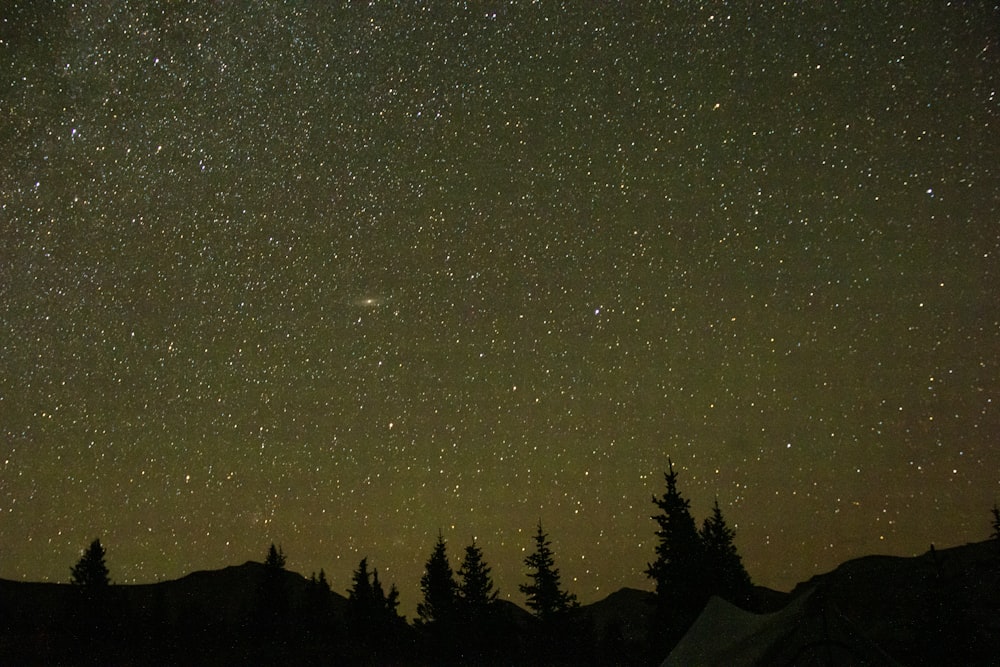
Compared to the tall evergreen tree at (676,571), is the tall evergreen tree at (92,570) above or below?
above

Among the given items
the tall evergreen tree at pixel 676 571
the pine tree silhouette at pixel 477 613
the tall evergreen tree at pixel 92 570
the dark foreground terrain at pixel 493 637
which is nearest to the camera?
the dark foreground terrain at pixel 493 637

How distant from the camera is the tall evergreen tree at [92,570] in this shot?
53062mm

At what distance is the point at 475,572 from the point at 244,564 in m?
163

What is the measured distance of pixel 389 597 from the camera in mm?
53188

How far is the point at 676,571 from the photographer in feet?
80.1

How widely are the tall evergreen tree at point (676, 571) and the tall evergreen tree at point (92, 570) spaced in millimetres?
42449

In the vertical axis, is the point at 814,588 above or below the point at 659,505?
below

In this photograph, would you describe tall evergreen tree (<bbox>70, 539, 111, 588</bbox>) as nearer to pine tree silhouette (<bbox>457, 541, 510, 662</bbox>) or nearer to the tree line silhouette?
the tree line silhouette

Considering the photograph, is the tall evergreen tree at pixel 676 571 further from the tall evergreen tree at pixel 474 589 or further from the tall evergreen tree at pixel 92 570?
the tall evergreen tree at pixel 92 570

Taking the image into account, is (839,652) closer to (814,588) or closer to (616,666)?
(814,588)

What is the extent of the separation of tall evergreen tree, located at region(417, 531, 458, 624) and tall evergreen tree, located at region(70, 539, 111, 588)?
2291 cm

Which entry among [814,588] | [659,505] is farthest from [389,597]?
[814,588]

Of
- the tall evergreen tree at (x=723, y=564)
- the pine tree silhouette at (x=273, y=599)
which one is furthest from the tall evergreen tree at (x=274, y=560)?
the tall evergreen tree at (x=723, y=564)

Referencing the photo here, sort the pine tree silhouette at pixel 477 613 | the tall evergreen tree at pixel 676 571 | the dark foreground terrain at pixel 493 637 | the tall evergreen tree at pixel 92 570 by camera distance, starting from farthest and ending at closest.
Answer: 1. the tall evergreen tree at pixel 92 570
2. the pine tree silhouette at pixel 477 613
3. the tall evergreen tree at pixel 676 571
4. the dark foreground terrain at pixel 493 637
